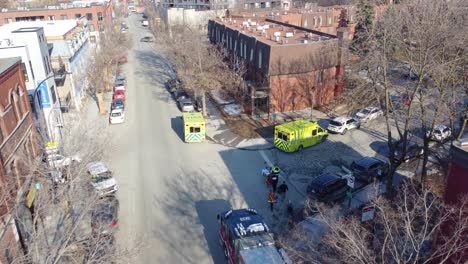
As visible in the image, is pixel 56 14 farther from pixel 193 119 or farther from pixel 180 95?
pixel 193 119

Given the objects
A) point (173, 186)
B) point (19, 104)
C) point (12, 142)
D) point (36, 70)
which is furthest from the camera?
point (36, 70)

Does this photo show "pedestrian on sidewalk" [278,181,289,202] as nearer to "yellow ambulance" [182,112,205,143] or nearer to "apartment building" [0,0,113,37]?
"yellow ambulance" [182,112,205,143]

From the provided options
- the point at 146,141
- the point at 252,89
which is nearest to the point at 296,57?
the point at 252,89

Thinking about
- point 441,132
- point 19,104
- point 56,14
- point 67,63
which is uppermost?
point 56,14

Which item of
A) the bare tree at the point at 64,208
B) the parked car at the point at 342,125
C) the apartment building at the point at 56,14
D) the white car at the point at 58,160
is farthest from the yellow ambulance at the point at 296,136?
the apartment building at the point at 56,14

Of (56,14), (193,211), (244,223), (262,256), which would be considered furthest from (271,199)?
(56,14)

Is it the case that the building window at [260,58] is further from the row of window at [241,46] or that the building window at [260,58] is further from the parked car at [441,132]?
the parked car at [441,132]
